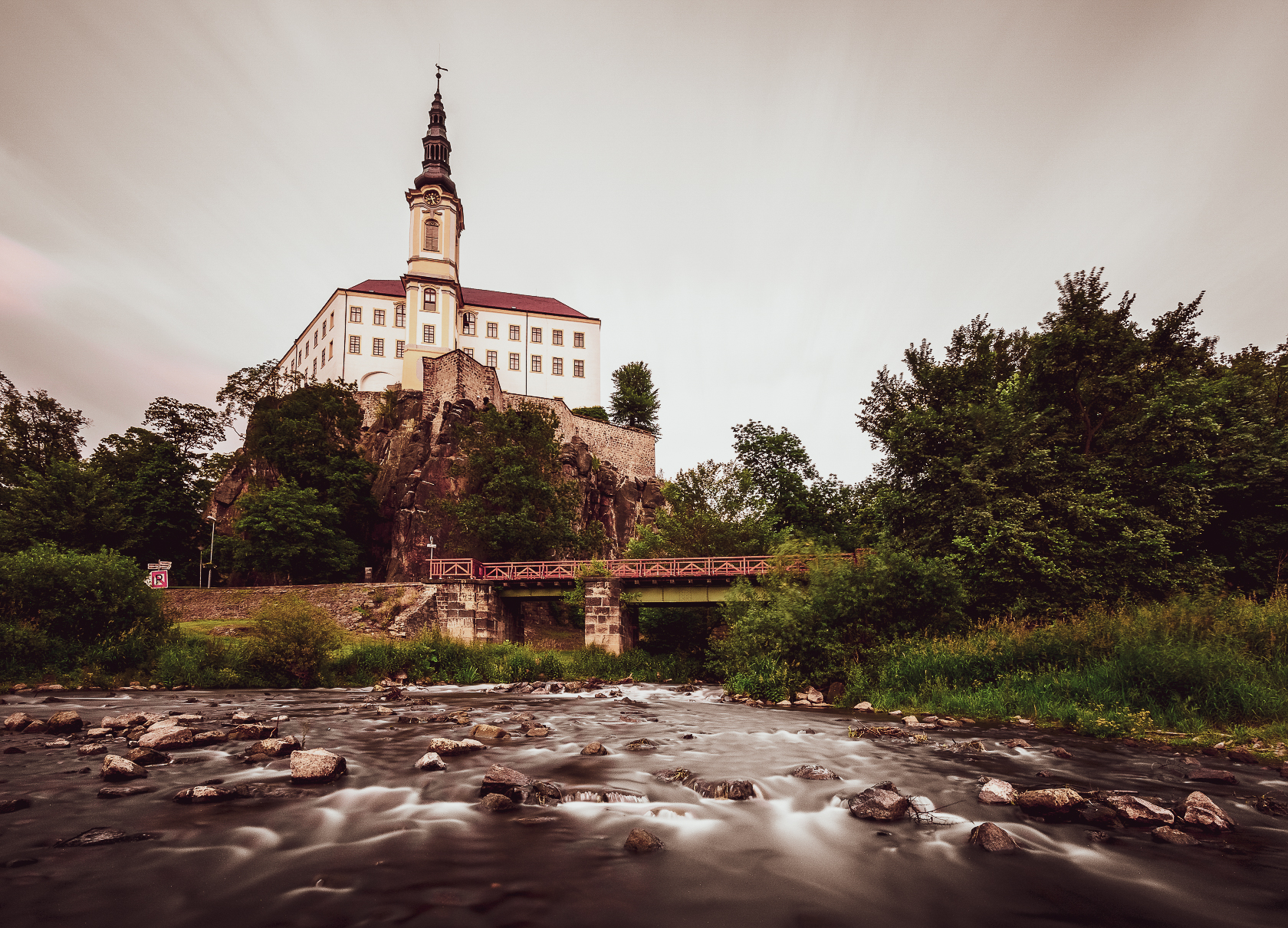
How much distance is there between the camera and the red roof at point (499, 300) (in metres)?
81.0

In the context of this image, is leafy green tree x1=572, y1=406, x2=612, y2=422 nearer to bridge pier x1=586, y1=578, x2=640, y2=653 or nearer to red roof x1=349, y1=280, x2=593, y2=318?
red roof x1=349, y1=280, x2=593, y2=318

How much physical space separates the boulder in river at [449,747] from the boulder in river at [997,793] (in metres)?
7.87

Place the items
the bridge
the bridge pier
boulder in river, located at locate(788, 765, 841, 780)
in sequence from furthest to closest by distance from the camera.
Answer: the bridge pier, the bridge, boulder in river, located at locate(788, 765, 841, 780)

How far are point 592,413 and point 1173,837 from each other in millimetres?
76201

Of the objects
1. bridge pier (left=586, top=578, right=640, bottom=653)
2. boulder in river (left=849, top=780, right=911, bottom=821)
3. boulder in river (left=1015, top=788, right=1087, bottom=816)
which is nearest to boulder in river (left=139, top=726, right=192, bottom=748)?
boulder in river (left=849, top=780, right=911, bottom=821)

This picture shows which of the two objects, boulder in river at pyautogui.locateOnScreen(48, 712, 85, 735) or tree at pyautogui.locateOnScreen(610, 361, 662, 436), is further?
tree at pyautogui.locateOnScreen(610, 361, 662, 436)

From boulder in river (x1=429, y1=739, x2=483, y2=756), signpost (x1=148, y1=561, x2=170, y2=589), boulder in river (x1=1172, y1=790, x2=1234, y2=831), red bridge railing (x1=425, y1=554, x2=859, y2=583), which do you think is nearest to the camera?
boulder in river (x1=1172, y1=790, x2=1234, y2=831)

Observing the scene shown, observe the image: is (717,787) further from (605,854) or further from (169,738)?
(169,738)

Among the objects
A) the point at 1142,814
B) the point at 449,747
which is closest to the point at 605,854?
the point at 449,747

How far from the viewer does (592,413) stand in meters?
80.9

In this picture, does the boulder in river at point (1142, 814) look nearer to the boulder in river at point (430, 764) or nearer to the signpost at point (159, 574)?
the boulder in river at point (430, 764)

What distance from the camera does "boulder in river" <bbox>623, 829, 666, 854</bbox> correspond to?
243 inches

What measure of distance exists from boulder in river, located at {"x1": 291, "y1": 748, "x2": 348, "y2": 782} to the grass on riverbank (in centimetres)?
1400

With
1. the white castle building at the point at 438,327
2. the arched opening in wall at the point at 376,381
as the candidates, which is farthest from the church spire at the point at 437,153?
the arched opening in wall at the point at 376,381
